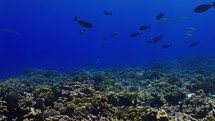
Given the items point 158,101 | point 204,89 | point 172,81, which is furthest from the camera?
point 172,81

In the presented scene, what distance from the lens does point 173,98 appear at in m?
8.07

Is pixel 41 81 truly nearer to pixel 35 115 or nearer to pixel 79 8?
pixel 35 115

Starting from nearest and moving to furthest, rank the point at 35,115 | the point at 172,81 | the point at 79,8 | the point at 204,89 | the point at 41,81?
1. the point at 35,115
2. the point at 204,89
3. the point at 172,81
4. the point at 41,81
5. the point at 79,8

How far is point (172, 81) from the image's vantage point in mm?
11664

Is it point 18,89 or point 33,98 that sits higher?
point 18,89

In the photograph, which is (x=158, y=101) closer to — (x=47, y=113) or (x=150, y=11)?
(x=47, y=113)

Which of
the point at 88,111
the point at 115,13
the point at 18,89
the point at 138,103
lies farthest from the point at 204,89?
the point at 115,13

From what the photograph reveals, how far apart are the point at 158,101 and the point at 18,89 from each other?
5.30 m

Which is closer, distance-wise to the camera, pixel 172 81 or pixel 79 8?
pixel 172 81

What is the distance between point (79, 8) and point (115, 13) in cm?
3885

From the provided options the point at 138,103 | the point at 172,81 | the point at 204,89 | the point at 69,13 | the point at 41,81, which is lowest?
the point at 138,103

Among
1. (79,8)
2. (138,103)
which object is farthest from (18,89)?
(79,8)

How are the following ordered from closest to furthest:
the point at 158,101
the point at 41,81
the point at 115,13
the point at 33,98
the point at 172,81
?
the point at 33,98, the point at 158,101, the point at 172,81, the point at 41,81, the point at 115,13

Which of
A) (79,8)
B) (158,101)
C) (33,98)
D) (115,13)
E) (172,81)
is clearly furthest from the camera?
(115,13)
